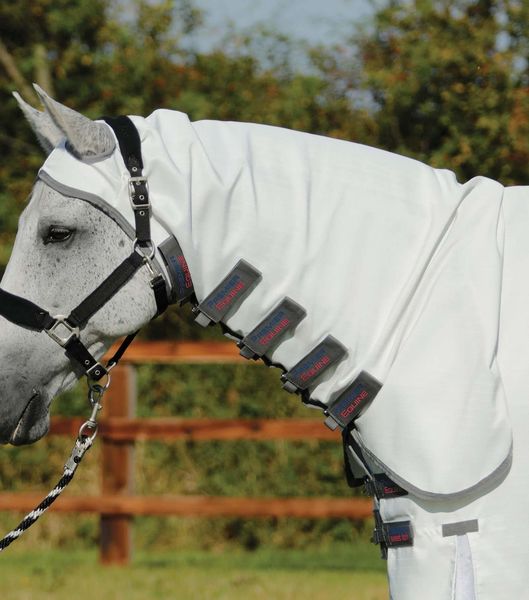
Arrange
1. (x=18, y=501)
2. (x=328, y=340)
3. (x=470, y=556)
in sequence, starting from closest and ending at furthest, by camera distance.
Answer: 1. (x=470, y=556)
2. (x=328, y=340)
3. (x=18, y=501)

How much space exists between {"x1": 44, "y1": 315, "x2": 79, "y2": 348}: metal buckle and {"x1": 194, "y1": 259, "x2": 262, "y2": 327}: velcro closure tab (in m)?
0.32

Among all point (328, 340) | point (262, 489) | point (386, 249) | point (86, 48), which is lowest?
point (262, 489)

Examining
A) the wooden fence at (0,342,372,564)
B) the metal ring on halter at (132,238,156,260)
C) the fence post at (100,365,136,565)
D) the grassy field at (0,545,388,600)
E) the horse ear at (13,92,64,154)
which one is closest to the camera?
the metal ring on halter at (132,238,156,260)

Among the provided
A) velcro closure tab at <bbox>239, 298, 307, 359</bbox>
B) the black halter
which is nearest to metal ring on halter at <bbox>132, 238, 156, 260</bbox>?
the black halter

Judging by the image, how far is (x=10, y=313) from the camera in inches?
97.3

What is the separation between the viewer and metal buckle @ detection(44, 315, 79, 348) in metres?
2.49

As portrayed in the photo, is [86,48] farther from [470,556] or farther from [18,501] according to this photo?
[470,556]

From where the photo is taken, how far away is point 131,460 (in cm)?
751

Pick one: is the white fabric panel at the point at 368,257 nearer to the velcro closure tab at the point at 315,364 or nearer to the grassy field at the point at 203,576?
the velcro closure tab at the point at 315,364

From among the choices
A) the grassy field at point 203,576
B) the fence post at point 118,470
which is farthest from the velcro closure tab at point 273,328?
the fence post at point 118,470

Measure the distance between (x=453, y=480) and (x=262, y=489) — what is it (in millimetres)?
6297

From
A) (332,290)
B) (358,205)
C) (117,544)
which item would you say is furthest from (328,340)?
(117,544)

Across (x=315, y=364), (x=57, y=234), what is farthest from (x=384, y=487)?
(x=57, y=234)

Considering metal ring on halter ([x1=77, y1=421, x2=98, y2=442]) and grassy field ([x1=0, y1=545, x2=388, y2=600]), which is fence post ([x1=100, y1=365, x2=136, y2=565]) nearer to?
grassy field ([x1=0, y1=545, x2=388, y2=600])
